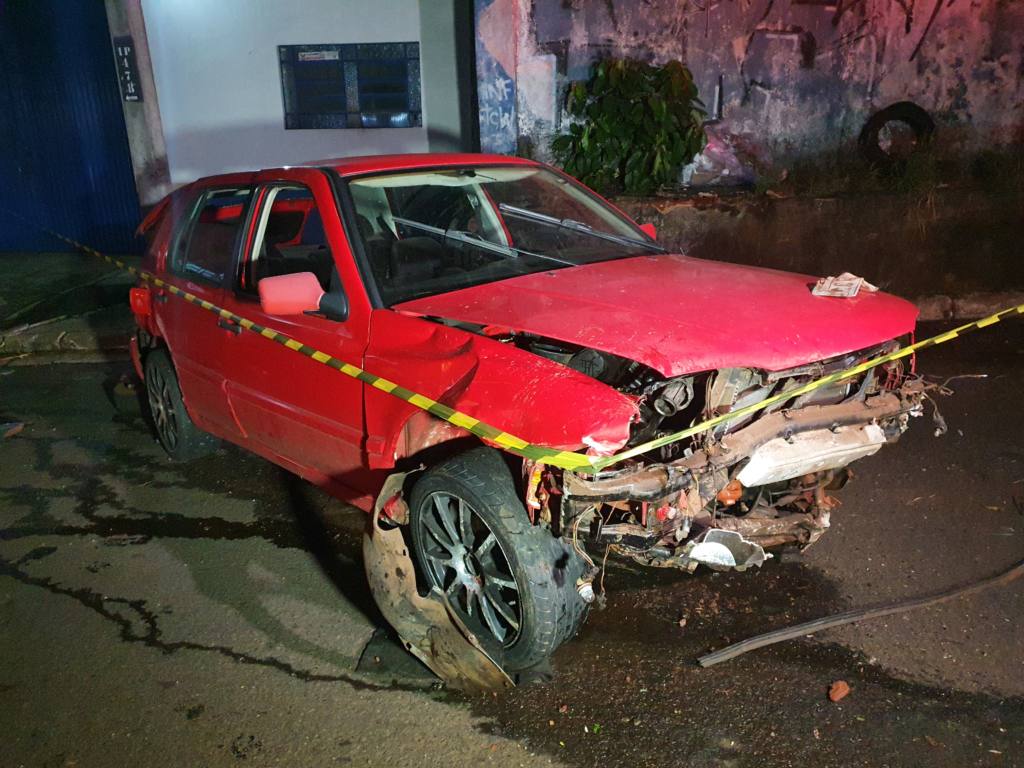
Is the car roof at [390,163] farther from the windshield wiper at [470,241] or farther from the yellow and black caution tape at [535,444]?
the yellow and black caution tape at [535,444]

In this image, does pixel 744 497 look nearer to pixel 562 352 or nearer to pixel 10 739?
pixel 562 352

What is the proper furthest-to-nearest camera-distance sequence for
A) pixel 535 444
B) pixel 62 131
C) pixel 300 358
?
pixel 62 131
pixel 300 358
pixel 535 444

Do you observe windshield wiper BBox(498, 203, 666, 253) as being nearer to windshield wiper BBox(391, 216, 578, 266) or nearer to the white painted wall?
windshield wiper BBox(391, 216, 578, 266)

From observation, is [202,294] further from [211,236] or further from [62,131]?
[62,131]

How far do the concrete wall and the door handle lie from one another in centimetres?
591

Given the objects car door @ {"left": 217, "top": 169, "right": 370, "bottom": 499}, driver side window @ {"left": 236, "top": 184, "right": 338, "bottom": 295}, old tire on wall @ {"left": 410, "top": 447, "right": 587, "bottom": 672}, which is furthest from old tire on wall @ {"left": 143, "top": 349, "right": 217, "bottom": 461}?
old tire on wall @ {"left": 410, "top": 447, "right": 587, "bottom": 672}

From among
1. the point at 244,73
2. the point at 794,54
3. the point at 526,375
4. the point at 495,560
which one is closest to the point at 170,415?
the point at 495,560

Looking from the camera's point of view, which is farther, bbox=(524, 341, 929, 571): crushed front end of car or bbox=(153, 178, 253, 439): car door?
bbox=(153, 178, 253, 439): car door

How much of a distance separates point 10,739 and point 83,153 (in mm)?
10327

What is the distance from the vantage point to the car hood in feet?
8.84

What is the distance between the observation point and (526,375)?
2697 millimetres

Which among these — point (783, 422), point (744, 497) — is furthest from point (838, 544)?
point (783, 422)

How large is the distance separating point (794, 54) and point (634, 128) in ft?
6.94

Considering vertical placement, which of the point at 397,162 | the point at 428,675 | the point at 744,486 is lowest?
the point at 428,675
